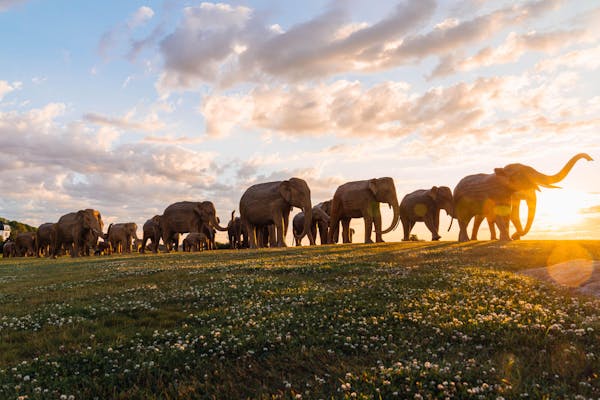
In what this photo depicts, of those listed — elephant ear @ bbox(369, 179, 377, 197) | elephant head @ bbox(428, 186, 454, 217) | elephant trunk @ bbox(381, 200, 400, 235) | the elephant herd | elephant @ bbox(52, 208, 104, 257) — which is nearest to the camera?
the elephant herd

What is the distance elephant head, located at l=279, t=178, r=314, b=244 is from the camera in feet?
128

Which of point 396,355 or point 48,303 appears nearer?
point 396,355

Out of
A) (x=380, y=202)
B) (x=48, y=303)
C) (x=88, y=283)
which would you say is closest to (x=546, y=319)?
A: (x=48, y=303)

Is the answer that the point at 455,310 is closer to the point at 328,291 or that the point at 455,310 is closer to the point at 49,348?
the point at 328,291

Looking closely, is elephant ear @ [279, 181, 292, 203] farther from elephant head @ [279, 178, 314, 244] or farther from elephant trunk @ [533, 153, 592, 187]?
elephant trunk @ [533, 153, 592, 187]

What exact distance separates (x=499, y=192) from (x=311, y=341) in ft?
90.8

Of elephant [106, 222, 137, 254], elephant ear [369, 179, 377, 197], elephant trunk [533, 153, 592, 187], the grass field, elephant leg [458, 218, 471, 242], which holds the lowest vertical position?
the grass field

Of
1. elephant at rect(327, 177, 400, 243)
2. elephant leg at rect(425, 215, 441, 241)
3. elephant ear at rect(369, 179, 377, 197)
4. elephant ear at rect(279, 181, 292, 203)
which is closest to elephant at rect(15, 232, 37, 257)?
elephant ear at rect(279, 181, 292, 203)

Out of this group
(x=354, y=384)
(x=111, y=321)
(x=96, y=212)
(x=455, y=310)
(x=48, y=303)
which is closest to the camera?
(x=354, y=384)

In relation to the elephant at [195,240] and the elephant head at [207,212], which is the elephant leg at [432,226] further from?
the elephant at [195,240]

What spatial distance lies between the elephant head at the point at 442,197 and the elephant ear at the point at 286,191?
17590 millimetres

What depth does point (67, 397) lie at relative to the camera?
584 centimetres

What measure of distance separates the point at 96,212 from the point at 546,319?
46370 millimetres

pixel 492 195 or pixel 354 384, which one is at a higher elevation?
pixel 492 195
